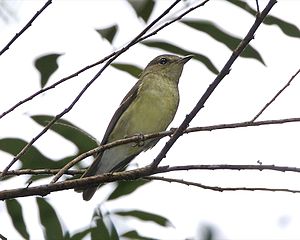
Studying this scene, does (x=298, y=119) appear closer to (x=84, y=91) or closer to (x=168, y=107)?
(x=84, y=91)

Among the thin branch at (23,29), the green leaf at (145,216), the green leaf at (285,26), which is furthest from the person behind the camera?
the green leaf at (145,216)

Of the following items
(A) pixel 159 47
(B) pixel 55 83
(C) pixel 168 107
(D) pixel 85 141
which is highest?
(C) pixel 168 107

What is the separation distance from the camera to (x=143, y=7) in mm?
3561

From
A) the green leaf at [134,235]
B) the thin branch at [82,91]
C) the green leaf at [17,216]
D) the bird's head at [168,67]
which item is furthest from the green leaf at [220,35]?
the bird's head at [168,67]

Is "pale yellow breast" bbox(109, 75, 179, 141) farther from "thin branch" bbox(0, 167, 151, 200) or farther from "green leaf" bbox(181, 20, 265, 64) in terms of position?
"thin branch" bbox(0, 167, 151, 200)

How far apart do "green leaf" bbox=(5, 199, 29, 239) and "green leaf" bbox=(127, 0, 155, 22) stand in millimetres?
1189

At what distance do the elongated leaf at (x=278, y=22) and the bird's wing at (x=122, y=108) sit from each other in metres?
2.61

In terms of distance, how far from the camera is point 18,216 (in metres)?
3.62

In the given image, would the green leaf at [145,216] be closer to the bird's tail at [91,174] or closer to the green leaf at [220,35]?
the bird's tail at [91,174]

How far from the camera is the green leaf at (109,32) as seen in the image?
3.60 metres

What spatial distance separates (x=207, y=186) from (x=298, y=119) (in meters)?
0.56

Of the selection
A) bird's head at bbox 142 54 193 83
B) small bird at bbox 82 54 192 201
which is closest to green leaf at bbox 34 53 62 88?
small bird at bbox 82 54 192 201

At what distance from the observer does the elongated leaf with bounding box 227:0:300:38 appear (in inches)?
132

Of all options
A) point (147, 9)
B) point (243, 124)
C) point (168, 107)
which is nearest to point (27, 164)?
point (147, 9)
